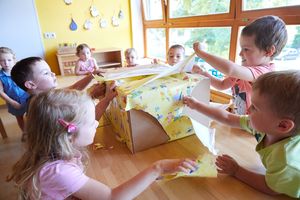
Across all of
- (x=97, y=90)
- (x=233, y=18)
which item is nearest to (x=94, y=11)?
(x=233, y=18)

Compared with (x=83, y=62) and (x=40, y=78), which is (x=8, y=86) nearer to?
(x=40, y=78)

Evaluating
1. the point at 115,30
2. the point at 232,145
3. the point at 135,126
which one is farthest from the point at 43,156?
the point at 115,30

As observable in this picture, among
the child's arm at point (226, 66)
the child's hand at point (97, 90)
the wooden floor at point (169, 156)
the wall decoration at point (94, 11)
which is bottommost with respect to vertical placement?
the wooden floor at point (169, 156)

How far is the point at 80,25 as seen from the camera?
2.62m

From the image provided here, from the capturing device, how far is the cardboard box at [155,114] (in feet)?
2.55

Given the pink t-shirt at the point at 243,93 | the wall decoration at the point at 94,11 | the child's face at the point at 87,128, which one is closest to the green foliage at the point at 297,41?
the pink t-shirt at the point at 243,93

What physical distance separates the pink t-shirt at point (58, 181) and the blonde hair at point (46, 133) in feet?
0.04

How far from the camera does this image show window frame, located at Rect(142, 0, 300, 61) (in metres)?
1.27

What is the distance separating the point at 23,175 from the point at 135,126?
1.33 ft

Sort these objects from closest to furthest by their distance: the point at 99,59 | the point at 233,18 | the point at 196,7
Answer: the point at 233,18 → the point at 196,7 → the point at 99,59

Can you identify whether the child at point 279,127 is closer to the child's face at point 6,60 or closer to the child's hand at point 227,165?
the child's hand at point 227,165

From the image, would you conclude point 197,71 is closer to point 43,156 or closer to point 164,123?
point 164,123

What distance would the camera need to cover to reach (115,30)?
2814 mm

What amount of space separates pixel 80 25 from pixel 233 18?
1.79 m
